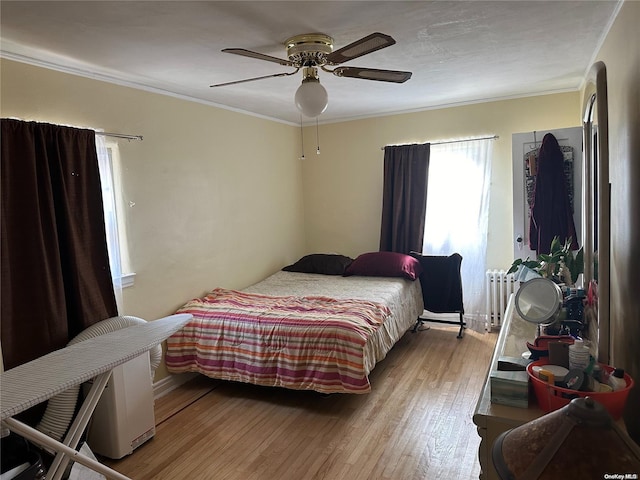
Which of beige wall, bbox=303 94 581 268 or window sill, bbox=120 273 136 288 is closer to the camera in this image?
window sill, bbox=120 273 136 288

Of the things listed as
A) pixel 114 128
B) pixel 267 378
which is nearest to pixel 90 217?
pixel 114 128

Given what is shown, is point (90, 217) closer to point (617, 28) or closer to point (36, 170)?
point (36, 170)

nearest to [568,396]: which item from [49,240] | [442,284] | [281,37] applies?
[281,37]

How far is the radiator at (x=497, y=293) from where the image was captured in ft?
14.6

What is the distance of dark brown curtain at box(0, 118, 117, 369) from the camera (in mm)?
2436

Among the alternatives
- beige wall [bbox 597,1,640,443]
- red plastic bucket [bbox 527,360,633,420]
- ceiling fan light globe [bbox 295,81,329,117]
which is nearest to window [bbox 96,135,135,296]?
ceiling fan light globe [bbox 295,81,329,117]

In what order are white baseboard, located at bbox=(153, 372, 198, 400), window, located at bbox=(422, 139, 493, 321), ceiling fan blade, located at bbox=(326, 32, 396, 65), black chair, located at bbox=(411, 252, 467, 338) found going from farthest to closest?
window, located at bbox=(422, 139, 493, 321) → black chair, located at bbox=(411, 252, 467, 338) → white baseboard, located at bbox=(153, 372, 198, 400) → ceiling fan blade, located at bbox=(326, 32, 396, 65)

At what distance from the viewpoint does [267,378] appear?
3.14 meters

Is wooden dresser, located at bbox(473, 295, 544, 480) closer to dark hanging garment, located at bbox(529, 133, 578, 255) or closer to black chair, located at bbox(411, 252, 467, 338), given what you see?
dark hanging garment, located at bbox(529, 133, 578, 255)

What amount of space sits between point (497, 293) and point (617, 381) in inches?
127

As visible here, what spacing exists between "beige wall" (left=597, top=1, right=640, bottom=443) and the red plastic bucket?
0.27 metres

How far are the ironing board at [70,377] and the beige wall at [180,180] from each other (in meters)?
1.26

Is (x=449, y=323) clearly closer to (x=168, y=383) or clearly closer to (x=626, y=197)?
(x=168, y=383)

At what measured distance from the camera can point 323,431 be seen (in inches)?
110
